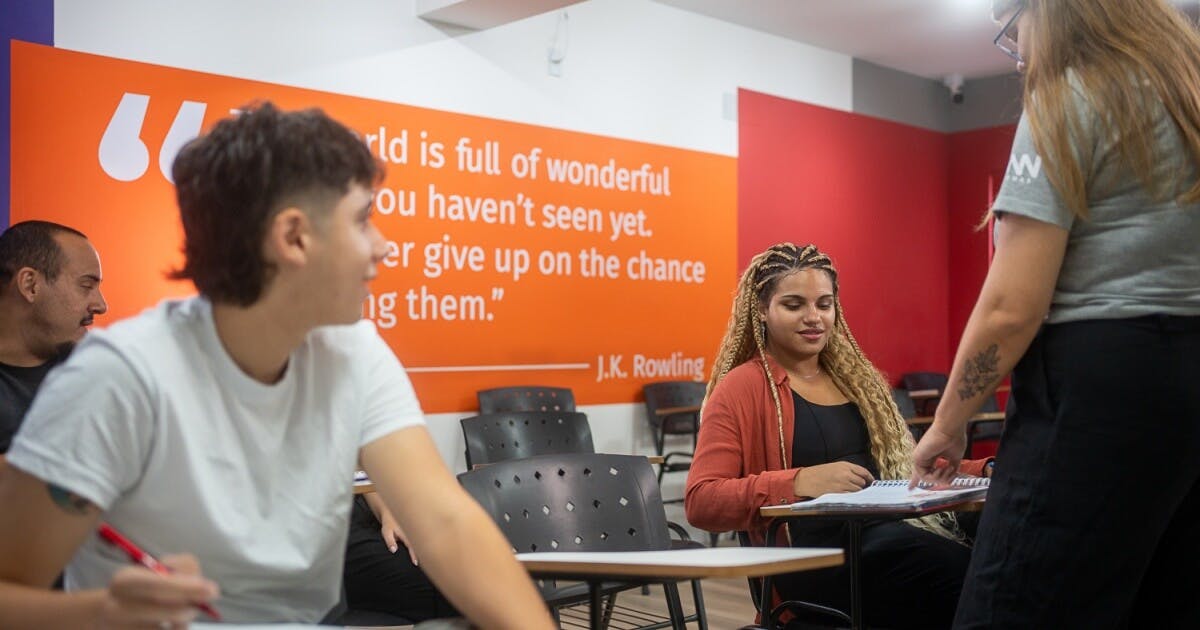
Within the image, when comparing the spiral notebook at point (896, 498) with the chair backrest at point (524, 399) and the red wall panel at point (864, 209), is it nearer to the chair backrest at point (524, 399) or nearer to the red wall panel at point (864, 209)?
the chair backrest at point (524, 399)

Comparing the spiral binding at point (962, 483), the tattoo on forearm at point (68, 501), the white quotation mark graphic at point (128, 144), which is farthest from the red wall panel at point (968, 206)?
the tattoo on forearm at point (68, 501)

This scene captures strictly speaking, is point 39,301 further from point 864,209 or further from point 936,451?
point 864,209

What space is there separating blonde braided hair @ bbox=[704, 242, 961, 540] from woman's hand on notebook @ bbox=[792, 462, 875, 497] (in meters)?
0.20

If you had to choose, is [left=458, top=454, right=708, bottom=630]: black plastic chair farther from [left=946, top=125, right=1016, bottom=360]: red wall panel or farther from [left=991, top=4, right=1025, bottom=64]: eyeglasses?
[left=946, top=125, right=1016, bottom=360]: red wall panel

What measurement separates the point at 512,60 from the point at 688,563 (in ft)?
16.0

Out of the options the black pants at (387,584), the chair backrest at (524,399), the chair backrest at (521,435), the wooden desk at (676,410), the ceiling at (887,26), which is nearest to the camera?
the black pants at (387,584)

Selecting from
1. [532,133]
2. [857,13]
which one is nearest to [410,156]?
[532,133]

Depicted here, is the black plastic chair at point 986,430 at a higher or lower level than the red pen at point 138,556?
lower

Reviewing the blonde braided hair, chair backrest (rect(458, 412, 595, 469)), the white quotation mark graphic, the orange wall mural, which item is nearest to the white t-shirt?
the blonde braided hair

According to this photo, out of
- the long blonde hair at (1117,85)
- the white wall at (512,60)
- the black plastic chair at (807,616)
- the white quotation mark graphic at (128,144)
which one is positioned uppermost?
the white wall at (512,60)

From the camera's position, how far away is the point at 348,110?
5.29 metres

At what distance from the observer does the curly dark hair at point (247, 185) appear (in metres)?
1.26

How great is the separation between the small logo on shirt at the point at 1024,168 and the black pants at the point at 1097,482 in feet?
0.79

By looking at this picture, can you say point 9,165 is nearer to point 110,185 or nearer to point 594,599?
point 110,185
